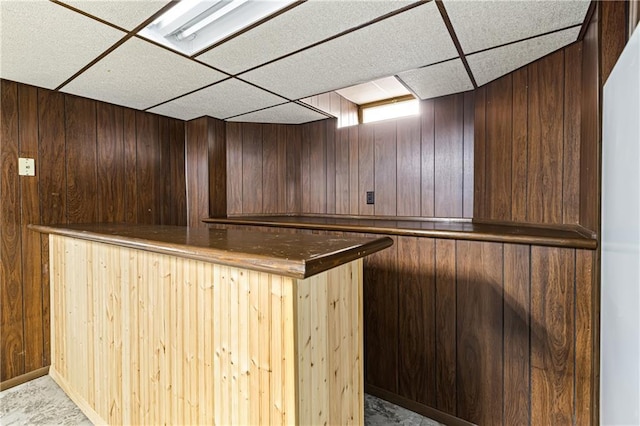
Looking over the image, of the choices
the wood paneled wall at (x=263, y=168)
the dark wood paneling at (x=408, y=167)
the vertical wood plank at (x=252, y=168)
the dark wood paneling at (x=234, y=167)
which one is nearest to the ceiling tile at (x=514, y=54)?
the dark wood paneling at (x=408, y=167)

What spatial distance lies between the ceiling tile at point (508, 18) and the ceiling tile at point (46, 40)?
5.02 ft

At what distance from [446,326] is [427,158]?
4.20 ft

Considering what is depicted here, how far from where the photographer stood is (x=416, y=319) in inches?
70.6

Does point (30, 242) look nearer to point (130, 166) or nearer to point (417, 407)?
point (130, 166)

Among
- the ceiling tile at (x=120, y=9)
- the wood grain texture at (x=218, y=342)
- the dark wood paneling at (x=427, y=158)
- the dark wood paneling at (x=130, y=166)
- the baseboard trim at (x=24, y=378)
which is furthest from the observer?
the dark wood paneling at (x=130, y=166)

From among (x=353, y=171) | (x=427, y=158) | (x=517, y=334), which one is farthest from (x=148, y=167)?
(x=517, y=334)

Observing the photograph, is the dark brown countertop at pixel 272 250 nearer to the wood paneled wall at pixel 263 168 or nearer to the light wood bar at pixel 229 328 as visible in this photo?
the light wood bar at pixel 229 328

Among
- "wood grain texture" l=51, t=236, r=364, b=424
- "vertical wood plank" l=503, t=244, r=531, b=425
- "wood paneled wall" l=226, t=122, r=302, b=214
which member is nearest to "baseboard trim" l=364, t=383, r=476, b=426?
"vertical wood plank" l=503, t=244, r=531, b=425

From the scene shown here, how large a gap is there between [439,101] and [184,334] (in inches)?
88.2

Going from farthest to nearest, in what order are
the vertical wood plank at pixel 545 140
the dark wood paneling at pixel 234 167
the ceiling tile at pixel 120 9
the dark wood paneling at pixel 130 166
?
the dark wood paneling at pixel 234 167 → the dark wood paneling at pixel 130 166 → the vertical wood plank at pixel 545 140 → the ceiling tile at pixel 120 9

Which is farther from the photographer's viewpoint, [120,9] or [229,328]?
[120,9]

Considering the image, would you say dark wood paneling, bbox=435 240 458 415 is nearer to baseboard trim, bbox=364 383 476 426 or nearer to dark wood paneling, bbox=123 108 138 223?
baseboard trim, bbox=364 383 476 426

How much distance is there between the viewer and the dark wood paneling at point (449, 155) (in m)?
2.30

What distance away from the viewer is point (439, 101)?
2367 millimetres
